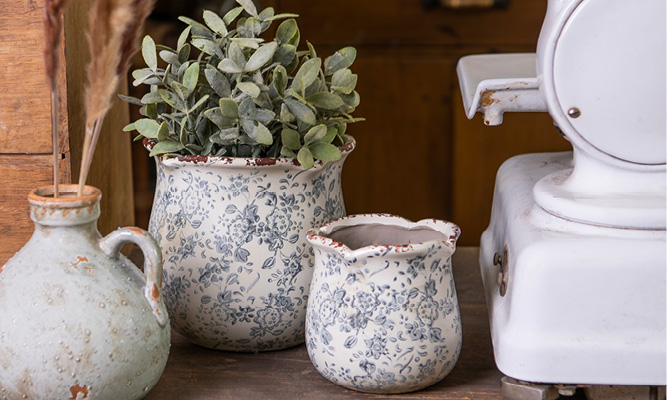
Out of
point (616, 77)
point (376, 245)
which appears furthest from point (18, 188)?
point (616, 77)

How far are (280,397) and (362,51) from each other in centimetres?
174

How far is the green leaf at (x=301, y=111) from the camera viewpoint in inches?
31.1

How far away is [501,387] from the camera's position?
76cm

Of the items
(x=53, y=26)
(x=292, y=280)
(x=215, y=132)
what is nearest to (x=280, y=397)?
(x=292, y=280)

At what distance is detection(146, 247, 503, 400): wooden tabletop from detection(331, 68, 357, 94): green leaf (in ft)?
0.93

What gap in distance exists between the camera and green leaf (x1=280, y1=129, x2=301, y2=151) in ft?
2.61

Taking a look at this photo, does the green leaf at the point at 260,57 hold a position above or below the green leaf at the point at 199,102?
above

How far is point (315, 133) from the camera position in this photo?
0.80 metres

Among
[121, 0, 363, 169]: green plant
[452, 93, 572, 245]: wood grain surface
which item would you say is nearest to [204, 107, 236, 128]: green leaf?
[121, 0, 363, 169]: green plant

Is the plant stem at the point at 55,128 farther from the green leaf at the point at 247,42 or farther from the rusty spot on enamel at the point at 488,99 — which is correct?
the rusty spot on enamel at the point at 488,99

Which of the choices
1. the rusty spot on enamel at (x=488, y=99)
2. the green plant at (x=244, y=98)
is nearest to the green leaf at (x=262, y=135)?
the green plant at (x=244, y=98)

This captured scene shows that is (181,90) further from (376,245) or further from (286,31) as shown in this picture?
(376,245)

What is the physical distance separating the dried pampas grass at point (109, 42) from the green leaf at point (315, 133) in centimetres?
20

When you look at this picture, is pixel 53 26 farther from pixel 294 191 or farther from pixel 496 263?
pixel 496 263
